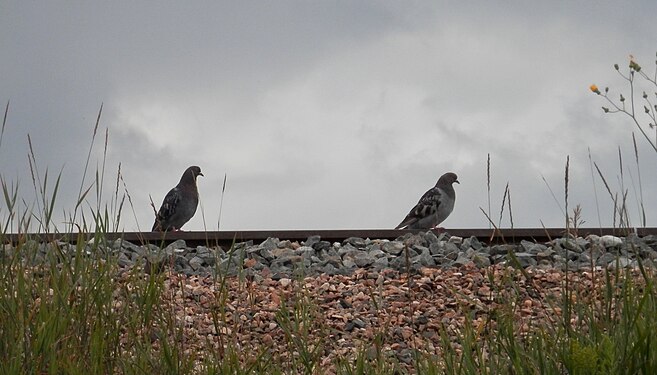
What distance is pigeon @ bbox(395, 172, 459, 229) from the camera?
1146 centimetres

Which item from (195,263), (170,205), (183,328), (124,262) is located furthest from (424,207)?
(183,328)

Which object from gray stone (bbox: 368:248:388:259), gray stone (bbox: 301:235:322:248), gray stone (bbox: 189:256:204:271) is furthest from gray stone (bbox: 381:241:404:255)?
gray stone (bbox: 189:256:204:271)

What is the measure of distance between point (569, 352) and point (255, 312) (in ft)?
10.7

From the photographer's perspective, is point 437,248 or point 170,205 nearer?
point 437,248

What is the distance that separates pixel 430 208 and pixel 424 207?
100 millimetres

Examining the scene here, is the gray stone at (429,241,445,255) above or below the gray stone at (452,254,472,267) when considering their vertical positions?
above

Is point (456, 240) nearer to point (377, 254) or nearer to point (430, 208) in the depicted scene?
point (377, 254)

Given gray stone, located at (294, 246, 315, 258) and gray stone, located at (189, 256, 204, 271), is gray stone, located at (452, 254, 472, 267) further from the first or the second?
gray stone, located at (189, 256, 204, 271)

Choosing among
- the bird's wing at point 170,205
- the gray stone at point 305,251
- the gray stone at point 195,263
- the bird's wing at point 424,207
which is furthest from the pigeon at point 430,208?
the gray stone at point 195,263

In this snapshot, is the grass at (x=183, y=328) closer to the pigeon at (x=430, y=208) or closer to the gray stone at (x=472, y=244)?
the gray stone at (x=472, y=244)

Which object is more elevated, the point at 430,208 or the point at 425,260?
the point at 430,208

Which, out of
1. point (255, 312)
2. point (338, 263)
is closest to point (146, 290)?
point (255, 312)

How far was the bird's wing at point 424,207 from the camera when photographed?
450 inches

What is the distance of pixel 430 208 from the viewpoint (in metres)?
11.4
